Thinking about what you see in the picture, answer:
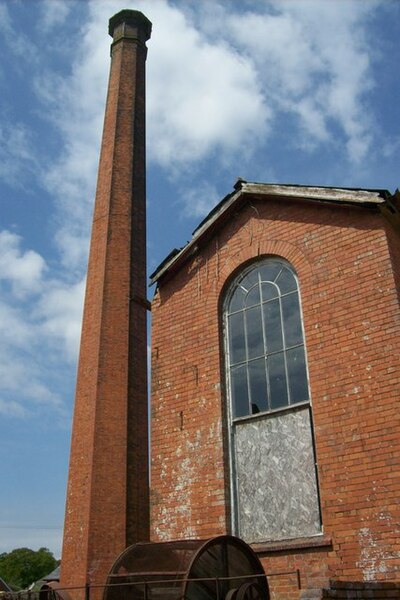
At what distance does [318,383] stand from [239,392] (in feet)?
4.22

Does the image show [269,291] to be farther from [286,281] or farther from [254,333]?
[254,333]

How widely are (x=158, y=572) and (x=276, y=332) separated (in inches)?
135

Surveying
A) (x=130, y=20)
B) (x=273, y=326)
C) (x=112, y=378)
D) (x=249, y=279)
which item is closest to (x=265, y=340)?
(x=273, y=326)

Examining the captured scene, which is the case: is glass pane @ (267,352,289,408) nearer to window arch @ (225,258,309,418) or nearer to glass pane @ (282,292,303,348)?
window arch @ (225,258,309,418)

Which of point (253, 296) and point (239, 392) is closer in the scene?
point (239, 392)

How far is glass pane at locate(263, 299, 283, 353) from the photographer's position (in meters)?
8.28

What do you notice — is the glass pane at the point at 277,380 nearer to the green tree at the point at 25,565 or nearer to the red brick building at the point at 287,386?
the red brick building at the point at 287,386

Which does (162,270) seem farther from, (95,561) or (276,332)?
(95,561)

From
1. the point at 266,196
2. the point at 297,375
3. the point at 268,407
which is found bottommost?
the point at 268,407

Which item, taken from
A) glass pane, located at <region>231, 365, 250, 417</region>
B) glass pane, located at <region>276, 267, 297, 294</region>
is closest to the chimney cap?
glass pane, located at <region>276, 267, 297, 294</region>

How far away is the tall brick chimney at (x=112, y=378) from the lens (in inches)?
505

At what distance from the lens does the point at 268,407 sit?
8.01 meters

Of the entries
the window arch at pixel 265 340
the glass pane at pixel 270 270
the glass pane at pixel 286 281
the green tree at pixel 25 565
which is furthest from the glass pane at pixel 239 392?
the green tree at pixel 25 565

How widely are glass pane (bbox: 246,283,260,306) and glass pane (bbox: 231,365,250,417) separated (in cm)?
94
